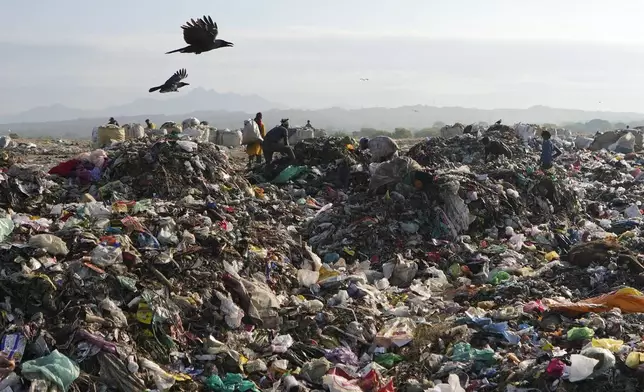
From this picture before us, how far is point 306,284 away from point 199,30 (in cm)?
276

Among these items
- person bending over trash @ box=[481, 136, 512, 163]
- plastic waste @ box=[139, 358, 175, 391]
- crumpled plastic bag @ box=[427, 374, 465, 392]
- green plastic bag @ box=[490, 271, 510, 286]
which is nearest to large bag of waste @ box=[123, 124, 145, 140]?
person bending over trash @ box=[481, 136, 512, 163]

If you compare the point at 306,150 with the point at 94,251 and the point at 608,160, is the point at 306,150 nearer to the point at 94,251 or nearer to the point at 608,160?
the point at 94,251

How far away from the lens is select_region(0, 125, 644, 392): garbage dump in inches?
160

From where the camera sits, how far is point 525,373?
4027mm

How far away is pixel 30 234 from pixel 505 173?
7.55m

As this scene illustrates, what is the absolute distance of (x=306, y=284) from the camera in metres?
6.06

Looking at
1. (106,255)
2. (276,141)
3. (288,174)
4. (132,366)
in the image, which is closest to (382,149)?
(288,174)

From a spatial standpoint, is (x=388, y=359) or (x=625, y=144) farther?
(x=625, y=144)

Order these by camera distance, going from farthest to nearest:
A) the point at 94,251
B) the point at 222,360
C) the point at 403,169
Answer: the point at 403,169
the point at 94,251
the point at 222,360

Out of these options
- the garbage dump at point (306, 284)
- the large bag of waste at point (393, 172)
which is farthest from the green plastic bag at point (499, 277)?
the large bag of waste at point (393, 172)

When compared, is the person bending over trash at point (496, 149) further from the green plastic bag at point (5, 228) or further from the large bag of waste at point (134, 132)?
the green plastic bag at point (5, 228)

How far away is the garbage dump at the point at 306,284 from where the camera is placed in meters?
4.06

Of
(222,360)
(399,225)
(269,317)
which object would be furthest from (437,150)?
(222,360)

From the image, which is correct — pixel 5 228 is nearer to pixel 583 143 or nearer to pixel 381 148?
pixel 381 148
